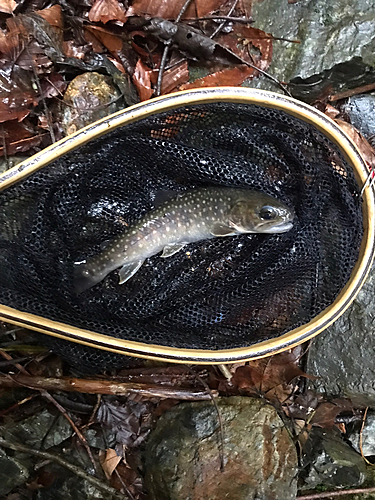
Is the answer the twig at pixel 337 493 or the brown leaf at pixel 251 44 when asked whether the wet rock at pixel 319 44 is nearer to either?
the brown leaf at pixel 251 44

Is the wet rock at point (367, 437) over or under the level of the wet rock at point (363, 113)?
under

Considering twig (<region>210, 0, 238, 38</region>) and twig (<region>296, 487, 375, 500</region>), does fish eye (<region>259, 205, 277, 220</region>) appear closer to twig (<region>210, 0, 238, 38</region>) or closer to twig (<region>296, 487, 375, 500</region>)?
twig (<region>210, 0, 238, 38</region>)

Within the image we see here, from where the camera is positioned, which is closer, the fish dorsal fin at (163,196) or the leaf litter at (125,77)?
the fish dorsal fin at (163,196)

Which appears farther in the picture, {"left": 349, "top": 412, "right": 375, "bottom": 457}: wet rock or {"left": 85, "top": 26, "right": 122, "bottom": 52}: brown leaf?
{"left": 349, "top": 412, "right": 375, "bottom": 457}: wet rock

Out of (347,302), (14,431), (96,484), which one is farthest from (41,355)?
(347,302)

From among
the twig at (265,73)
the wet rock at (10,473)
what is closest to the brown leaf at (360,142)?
the twig at (265,73)

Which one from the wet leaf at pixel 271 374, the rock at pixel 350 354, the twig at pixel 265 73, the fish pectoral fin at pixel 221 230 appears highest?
the twig at pixel 265 73

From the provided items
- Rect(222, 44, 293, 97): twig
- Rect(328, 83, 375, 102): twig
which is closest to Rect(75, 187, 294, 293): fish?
Rect(222, 44, 293, 97): twig
